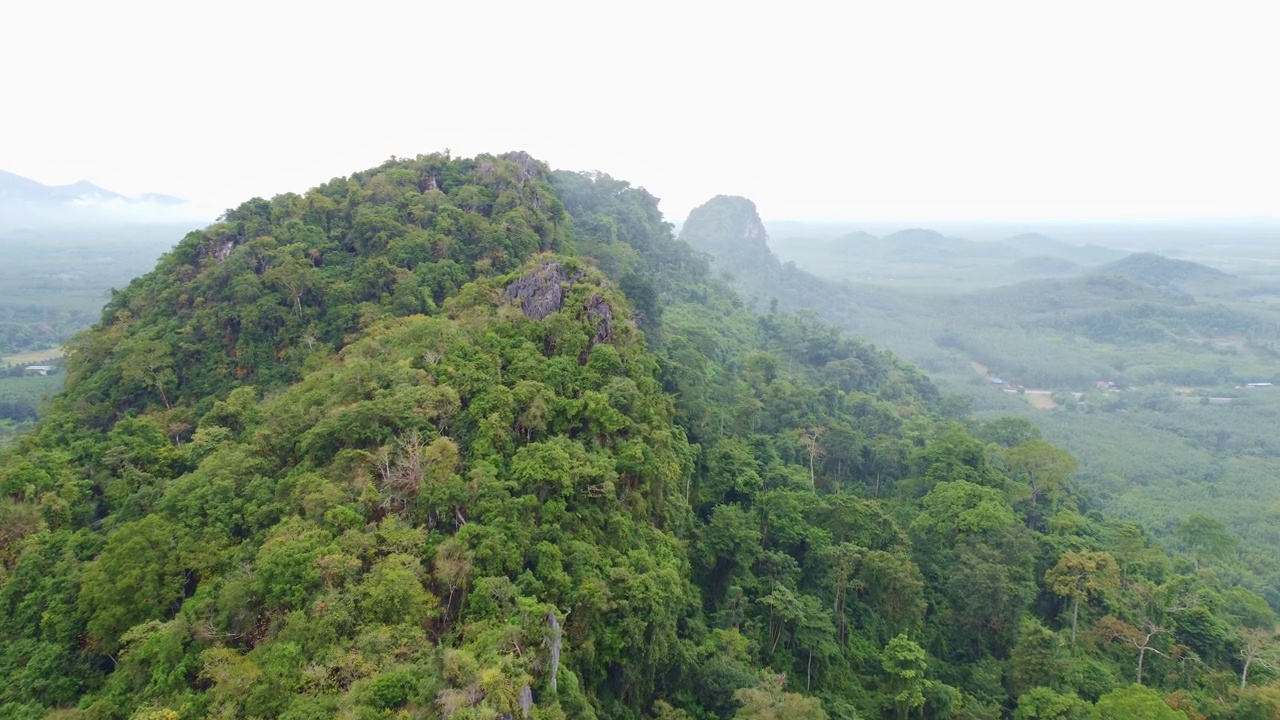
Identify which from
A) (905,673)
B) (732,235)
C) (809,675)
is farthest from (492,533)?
(732,235)

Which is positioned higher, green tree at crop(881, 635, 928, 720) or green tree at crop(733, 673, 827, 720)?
green tree at crop(733, 673, 827, 720)

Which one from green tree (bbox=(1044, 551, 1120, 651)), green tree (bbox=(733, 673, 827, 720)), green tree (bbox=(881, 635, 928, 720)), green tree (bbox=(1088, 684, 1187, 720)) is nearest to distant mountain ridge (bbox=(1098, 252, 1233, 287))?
green tree (bbox=(1044, 551, 1120, 651))

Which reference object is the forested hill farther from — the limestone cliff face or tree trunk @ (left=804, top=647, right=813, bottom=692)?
the limestone cliff face

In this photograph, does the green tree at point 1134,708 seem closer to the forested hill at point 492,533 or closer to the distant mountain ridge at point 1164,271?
the forested hill at point 492,533

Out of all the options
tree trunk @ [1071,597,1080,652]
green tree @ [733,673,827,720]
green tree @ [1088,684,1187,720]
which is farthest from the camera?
tree trunk @ [1071,597,1080,652]

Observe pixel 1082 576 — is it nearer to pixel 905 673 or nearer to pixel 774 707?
pixel 905 673

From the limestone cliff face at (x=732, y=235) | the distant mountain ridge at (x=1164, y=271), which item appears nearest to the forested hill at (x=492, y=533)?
the limestone cliff face at (x=732, y=235)
